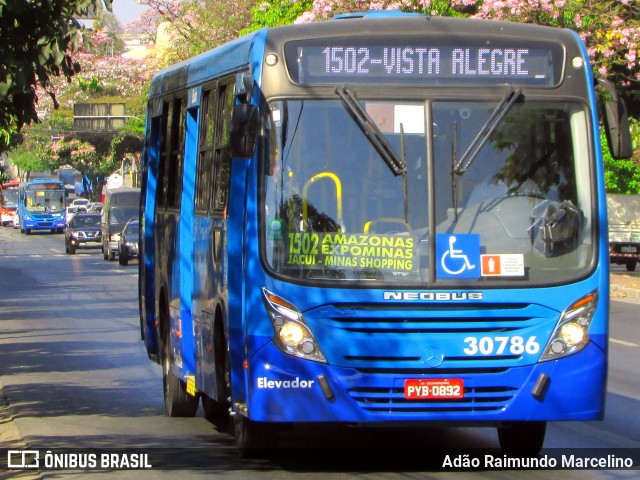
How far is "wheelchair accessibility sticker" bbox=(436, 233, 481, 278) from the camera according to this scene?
8.02m

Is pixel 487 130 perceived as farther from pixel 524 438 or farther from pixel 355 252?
pixel 524 438

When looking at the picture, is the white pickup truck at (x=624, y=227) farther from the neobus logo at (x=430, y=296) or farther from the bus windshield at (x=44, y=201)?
the bus windshield at (x=44, y=201)

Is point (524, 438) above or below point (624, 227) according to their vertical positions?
below

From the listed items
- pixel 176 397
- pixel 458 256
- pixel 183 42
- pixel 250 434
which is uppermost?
pixel 183 42

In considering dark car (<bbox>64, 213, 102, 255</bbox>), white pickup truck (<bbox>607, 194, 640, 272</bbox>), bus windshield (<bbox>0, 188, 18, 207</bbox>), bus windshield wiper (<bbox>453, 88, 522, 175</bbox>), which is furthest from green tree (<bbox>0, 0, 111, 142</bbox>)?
bus windshield (<bbox>0, 188, 18, 207</bbox>)

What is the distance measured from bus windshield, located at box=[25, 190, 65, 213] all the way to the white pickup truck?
49753mm

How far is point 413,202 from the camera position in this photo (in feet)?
26.7

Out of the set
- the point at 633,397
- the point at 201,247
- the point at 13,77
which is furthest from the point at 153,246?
the point at 633,397

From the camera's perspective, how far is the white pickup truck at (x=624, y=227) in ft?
109

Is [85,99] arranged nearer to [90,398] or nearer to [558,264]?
[90,398]

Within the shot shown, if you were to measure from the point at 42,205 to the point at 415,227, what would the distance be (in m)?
71.9

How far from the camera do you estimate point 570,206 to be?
27.3 feet

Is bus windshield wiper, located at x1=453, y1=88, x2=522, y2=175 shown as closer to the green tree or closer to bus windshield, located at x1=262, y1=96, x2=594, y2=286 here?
bus windshield, located at x1=262, y1=96, x2=594, y2=286

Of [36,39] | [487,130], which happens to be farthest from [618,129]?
[36,39]
